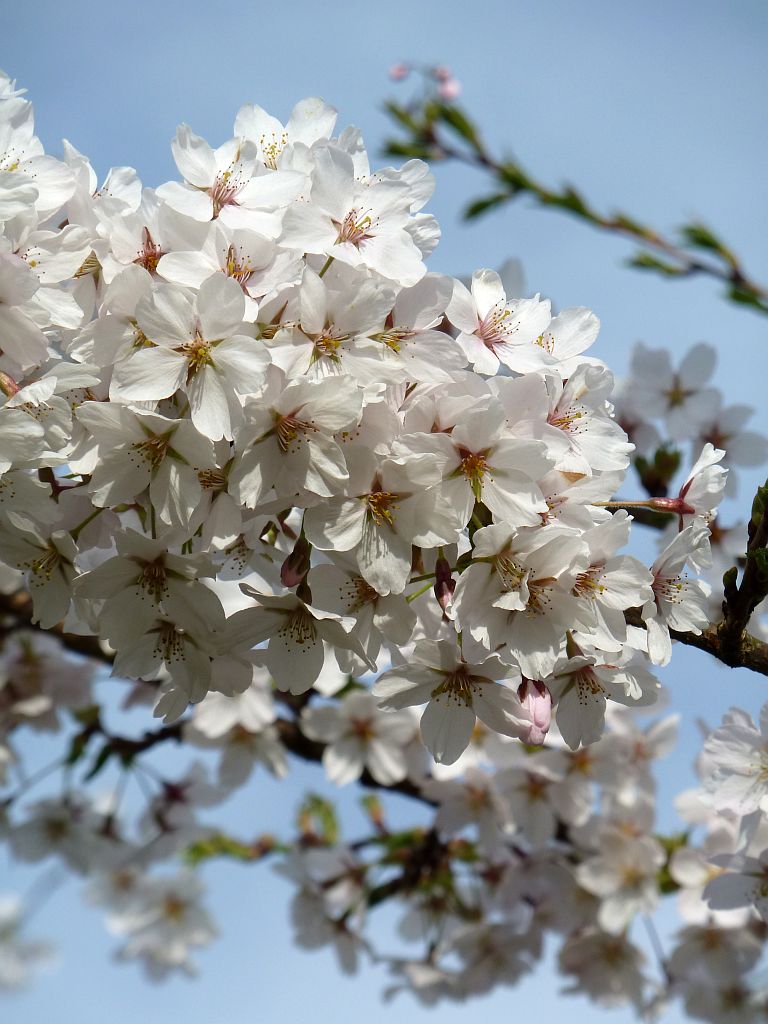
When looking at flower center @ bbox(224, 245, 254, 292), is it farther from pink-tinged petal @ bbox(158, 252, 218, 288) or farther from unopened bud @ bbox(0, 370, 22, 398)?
unopened bud @ bbox(0, 370, 22, 398)

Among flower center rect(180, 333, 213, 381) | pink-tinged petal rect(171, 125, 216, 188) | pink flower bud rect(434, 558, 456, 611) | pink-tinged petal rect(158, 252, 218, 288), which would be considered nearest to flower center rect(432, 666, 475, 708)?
pink flower bud rect(434, 558, 456, 611)

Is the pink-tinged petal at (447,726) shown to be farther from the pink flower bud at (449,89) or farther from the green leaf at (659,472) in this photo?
the pink flower bud at (449,89)

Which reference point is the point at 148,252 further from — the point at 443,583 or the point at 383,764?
the point at 383,764

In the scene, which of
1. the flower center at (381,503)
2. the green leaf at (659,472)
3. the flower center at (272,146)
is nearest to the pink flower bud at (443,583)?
the flower center at (381,503)

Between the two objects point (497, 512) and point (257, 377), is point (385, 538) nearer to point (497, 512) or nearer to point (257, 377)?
point (497, 512)

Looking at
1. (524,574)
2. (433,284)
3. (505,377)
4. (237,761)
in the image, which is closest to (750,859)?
(524,574)

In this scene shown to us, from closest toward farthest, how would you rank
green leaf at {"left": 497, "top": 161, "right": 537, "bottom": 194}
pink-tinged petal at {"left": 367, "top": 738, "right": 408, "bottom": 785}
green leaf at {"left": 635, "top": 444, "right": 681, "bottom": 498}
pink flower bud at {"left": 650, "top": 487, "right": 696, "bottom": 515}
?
pink flower bud at {"left": 650, "top": 487, "right": 696, "bottom": 515} → green leaf at {"left": 635, "top": 444, "right": 681, "bottom": 498} → pink-tinged petal at {"left": 367, "top": 738, "right": 408, "bottom": 785} → green leaf at {"left": 497, "top": 161, "right": 537, "bottom": 194}
